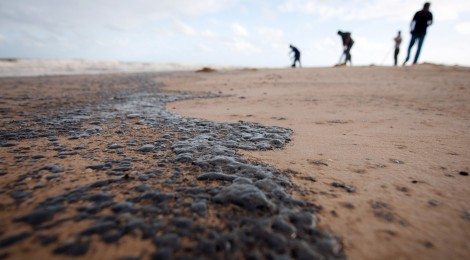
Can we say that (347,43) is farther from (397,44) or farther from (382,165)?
(382,165)

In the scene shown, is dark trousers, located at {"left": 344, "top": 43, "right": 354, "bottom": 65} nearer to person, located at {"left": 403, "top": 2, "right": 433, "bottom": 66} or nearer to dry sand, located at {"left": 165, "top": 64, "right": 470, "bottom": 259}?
person, located at {"left": 403, "top": 2, "right": 433, "bottom": 66}

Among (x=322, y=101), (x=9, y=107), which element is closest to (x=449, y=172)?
(x=322, y=101)

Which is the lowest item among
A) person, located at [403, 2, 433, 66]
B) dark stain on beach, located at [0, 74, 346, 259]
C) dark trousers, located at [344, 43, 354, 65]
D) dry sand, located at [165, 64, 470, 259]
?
dark stain on beach, located at [0, 74, 346, 259]

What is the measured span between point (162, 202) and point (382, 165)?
119cm

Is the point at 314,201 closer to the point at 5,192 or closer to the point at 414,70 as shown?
the point at 5,192

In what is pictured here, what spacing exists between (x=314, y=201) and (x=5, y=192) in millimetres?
1266

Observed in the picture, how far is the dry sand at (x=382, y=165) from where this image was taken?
88 centimetres

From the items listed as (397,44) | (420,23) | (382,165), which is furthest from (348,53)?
(382,165)

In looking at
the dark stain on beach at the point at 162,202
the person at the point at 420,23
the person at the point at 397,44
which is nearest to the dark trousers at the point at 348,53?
the person at the point at 397,44

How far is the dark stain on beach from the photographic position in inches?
31.3

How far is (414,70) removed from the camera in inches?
271

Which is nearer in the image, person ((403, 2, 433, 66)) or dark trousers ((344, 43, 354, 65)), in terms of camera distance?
person ((403, 2, 433, 66))

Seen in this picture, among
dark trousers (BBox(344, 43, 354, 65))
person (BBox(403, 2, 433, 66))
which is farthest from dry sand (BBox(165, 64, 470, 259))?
dark trousers (BBox(344, 43, 354, 65))

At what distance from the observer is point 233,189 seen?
110 cm
